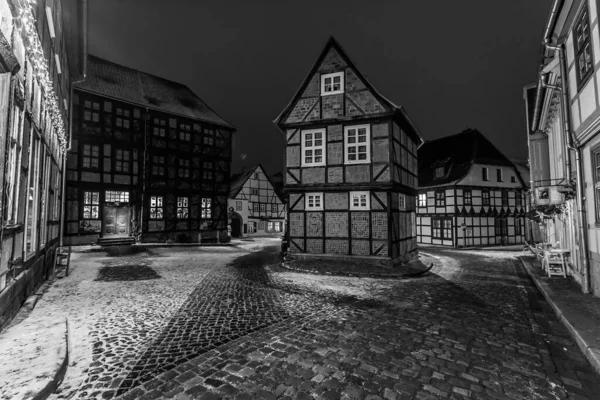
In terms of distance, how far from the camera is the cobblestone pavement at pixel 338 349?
12.4 feet

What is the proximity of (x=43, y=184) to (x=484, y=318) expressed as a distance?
11.7m

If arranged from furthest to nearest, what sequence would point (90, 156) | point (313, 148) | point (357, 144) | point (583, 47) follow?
point (90, 156) → point (313, 148) → point (357, 144) → point (583, 47)

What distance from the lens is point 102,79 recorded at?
81.8 ft

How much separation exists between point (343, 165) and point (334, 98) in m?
3.29

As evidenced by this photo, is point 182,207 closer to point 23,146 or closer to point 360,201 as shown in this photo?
point 360,201

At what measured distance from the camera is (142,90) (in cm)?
2752

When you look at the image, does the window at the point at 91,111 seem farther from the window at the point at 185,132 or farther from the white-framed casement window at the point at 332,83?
the white-framed casement window at the point at 332,83

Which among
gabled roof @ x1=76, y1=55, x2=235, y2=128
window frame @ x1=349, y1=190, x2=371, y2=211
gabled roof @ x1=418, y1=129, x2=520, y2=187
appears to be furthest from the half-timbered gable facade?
gabled roof @ x1=76, y1=55, x2=235, y2=128

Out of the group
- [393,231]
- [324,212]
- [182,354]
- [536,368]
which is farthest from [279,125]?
[536,368]

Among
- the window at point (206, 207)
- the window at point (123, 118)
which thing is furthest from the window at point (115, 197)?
the window at point (206, 207)

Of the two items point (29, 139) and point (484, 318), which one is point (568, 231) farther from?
point (29, 139)

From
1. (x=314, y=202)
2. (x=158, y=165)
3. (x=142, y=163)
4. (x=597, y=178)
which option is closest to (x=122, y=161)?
(x=142, y=163)

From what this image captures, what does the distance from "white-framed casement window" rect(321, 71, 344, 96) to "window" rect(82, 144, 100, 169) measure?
18.6 meters

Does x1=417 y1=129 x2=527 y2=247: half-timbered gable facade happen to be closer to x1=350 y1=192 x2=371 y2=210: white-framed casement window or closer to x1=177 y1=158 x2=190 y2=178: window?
x1=350 y1=192 x2=371 y2=210: white-framed casement window
